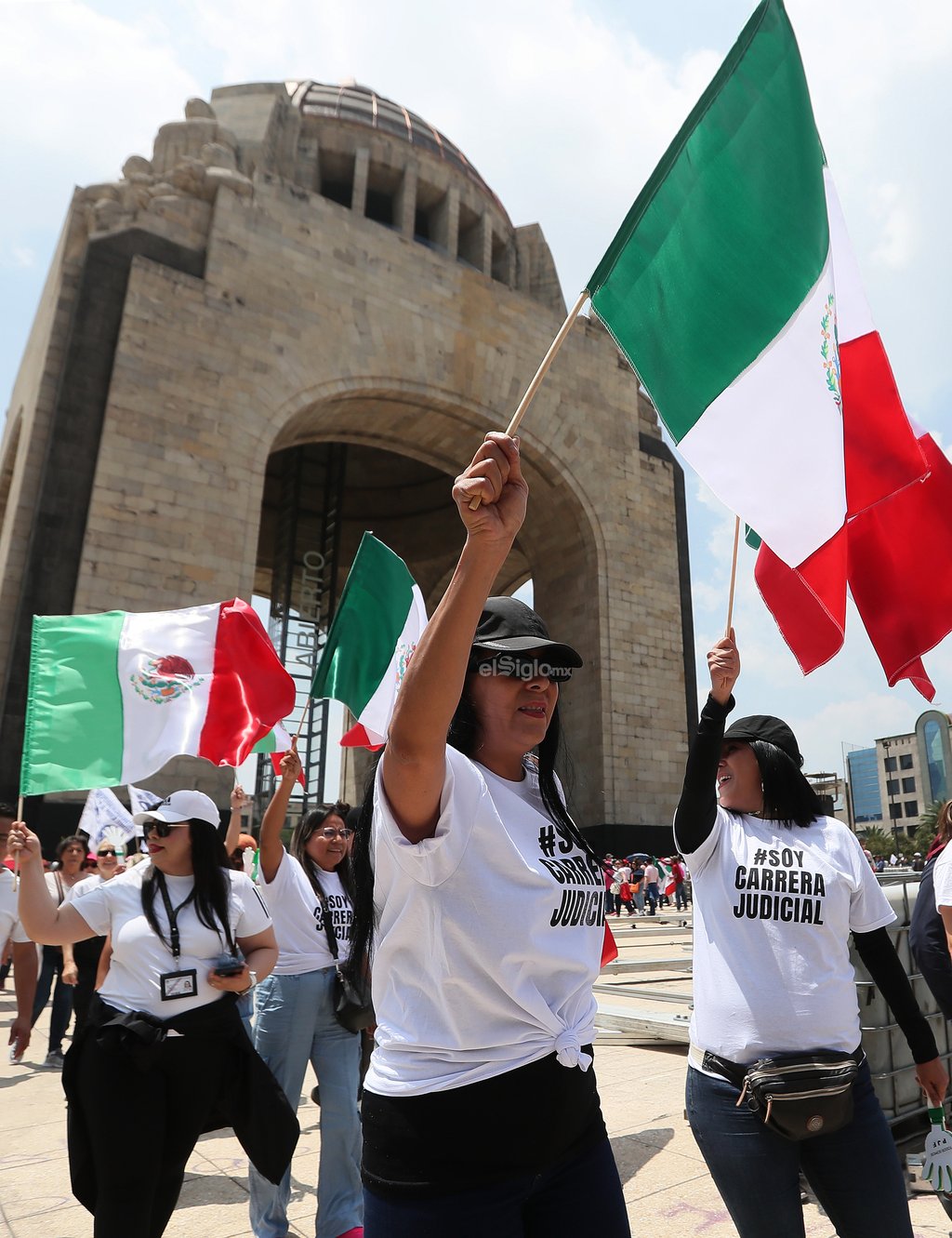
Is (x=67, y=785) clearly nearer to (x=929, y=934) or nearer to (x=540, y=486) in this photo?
(x=929, y=934)

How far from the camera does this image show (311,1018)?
3.59 meters

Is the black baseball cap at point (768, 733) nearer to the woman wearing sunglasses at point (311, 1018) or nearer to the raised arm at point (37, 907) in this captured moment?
the woman wearing sunglasses at point (311, 1018)

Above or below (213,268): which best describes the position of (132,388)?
below

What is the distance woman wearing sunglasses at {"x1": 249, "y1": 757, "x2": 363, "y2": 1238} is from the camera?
3133 mm

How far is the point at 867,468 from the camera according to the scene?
354 cm

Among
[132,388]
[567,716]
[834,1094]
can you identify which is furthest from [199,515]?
[834,1094]

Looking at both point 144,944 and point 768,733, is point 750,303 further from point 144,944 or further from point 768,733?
point 144,944

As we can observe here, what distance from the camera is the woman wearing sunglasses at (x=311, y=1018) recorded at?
313 cm

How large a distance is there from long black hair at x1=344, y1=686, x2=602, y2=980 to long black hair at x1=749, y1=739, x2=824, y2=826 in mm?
810

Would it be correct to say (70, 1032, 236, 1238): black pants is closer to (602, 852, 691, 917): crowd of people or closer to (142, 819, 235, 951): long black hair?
(142, 819, 235, 951): long black hair

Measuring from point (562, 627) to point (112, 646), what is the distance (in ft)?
52.7

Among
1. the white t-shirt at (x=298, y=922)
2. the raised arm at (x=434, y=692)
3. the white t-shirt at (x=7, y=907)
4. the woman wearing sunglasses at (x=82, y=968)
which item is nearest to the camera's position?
the raised arm at (x=434, y=692)

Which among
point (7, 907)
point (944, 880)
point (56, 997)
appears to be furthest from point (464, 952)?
point (56, 997)

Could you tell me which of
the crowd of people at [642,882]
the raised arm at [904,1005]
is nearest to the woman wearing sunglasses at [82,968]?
the raised arm at [904,1005]
